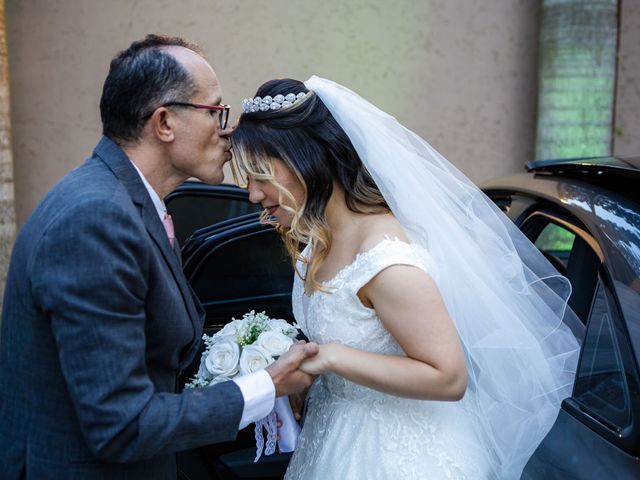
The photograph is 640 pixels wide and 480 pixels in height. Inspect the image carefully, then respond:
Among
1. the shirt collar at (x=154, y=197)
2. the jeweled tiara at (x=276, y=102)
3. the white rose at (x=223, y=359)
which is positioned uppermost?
the jeweled tiara at (x=276, y=102)

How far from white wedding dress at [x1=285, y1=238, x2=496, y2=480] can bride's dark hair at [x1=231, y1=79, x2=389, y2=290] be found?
142 mm

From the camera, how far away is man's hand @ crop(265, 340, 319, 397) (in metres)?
1.99

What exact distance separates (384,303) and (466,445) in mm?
552

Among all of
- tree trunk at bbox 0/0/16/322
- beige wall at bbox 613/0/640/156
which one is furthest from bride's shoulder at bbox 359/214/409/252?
beige wall at bbox 613/0/640/156

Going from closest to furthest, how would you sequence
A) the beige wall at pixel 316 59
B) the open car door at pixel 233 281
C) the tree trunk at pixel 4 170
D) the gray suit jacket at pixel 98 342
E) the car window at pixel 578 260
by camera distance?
1. the gray suit jacket at pixel 98 342
2. the car window at pixel 578 260
3. the open car door at pixel 233 281
4. the tree trunk at pixel 4 170
5. the beige wall at pixel 316 59

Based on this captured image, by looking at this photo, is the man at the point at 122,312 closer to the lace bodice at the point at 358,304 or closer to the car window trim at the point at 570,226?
the lace bodice at the point at 358,304

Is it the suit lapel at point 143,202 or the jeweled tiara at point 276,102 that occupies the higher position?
the jeweled tiara at point 276,102

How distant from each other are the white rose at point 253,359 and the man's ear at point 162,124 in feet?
2.16

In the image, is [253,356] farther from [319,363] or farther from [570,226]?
[570,226]

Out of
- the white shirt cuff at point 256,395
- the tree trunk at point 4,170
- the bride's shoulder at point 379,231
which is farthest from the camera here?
the tree trunk at point 4,170

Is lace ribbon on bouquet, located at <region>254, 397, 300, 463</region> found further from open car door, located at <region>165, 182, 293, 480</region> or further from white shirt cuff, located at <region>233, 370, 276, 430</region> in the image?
open car door, located at <region>165, 182, 293, 480</region>

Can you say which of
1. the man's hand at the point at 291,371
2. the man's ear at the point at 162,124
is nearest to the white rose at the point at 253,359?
the man's hand at the point at 291,371

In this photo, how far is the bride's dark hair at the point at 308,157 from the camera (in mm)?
2186

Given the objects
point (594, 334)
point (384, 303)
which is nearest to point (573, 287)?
point (594, 334)
